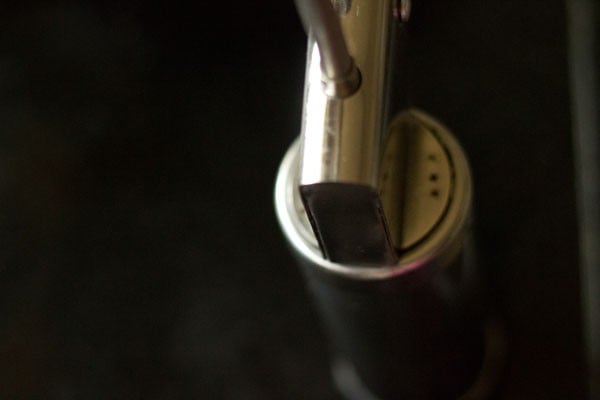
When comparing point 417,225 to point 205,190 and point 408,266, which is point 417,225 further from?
point 205,190

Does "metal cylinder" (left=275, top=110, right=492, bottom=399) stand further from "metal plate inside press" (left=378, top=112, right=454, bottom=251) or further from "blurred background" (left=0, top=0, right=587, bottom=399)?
"blurred background" (left=0, top=0, right=587, bottom=399)

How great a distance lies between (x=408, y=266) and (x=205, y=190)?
0.33 meters

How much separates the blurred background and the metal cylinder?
0.14 m

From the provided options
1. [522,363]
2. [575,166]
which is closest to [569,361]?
[522,363]

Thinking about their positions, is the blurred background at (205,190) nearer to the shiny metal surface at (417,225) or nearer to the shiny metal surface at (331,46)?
the shiny metal surface at (417,225)

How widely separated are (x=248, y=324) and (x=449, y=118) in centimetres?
23

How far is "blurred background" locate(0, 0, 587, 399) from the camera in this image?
2.04 ft

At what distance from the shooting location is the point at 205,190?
681 millimetres

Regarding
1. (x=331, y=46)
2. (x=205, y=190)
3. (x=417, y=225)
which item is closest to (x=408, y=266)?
(x=417, y=225)

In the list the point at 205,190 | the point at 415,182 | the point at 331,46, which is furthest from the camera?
the point at 205,190

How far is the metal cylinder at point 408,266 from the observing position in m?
0.38

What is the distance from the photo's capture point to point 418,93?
68 cm

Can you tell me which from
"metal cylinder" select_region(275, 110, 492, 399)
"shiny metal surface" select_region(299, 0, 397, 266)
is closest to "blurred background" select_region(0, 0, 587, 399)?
"metal cylinder" select_region(275, 110, 492, 399)

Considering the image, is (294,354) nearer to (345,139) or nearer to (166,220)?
(166,220)
